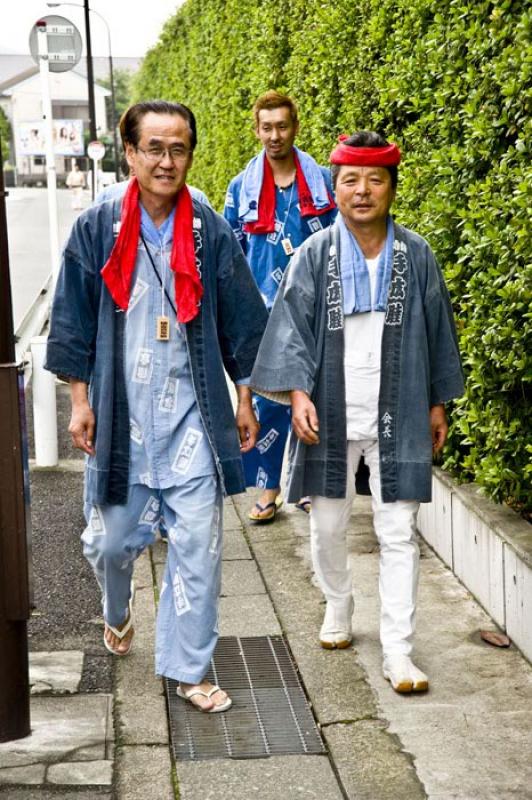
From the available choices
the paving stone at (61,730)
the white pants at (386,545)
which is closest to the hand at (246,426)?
the white pants at (386,545)

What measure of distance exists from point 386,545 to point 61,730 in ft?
4.33

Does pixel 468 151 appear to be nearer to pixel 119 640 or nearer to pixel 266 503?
pixel 266 503

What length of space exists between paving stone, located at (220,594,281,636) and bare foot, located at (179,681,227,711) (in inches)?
27.1

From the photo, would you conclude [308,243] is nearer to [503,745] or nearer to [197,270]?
[197,270]

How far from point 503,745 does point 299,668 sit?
951mm

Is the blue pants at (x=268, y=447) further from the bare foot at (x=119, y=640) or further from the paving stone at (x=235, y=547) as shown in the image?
the bare foot at (x=119, y=640)

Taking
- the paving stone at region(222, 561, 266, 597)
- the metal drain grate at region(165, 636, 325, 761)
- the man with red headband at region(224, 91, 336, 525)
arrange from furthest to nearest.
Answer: the man with red headband at region(224, 91, 336, 525) → the paving stone at region(222, 561, 266, 597) → the metal drain grate at region(165, 636, 325, 761)

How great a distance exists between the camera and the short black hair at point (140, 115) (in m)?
4.24

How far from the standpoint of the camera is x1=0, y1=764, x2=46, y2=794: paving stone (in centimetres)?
370

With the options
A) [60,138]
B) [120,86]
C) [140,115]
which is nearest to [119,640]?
[140,115]

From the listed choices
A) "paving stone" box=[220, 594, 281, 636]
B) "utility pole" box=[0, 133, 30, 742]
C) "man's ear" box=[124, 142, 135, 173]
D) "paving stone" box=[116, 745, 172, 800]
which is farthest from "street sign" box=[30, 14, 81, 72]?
"paving stone" box=[116, 745, 172, 800]

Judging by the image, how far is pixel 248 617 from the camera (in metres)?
5.26

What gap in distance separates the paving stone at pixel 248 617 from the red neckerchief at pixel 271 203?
1.99m

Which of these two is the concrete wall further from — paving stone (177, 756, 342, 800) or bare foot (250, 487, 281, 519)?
paving stone (177, 756, 342, 800)
